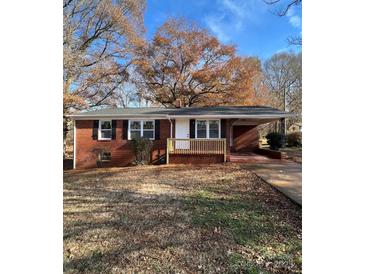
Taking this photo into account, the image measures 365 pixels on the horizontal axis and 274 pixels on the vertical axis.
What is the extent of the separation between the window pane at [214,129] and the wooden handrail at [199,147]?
0.71m

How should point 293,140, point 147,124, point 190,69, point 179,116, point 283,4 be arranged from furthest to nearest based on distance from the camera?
point 190,69 < point 293,140 < point 147,124 < point 179,116 < point 283,4

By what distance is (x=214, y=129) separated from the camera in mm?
12359

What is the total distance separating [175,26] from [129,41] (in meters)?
5.60

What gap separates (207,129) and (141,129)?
3678 mm

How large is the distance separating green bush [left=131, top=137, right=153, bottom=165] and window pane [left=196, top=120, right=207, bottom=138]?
8.99ft

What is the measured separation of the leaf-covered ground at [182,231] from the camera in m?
2.64

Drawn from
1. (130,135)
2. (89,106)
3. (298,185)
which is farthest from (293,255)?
(89,106)

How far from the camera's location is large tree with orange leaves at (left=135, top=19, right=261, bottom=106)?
2284cm

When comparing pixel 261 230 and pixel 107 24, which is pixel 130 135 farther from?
pixel 107 24

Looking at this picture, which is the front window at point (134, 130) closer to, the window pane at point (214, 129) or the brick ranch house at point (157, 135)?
the brick ranch house at point (157, 135)

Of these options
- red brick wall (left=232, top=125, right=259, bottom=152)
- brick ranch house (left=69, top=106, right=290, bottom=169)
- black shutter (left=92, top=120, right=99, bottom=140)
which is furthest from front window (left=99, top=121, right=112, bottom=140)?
red brick wall (left=232, top=125, right=259, bottom=152)

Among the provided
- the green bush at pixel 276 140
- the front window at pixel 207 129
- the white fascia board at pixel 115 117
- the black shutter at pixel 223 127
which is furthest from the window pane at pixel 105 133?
the green bush at pixel 276 140

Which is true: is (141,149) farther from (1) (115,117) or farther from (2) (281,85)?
(2) (281,85)

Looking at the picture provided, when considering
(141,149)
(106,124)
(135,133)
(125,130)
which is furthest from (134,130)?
(106,124)
